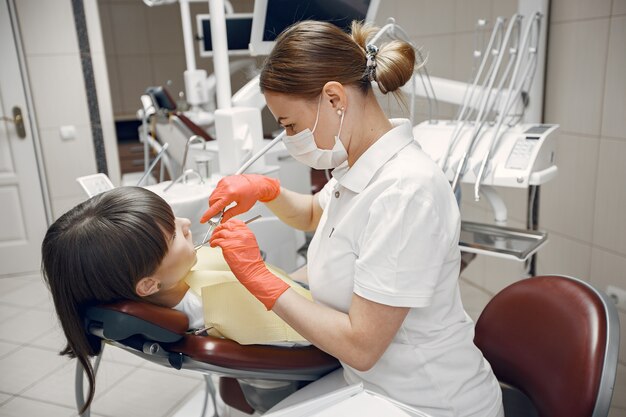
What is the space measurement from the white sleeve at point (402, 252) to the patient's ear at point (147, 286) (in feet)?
1.54

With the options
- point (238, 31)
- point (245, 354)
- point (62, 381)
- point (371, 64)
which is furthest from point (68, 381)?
point (371, 64)

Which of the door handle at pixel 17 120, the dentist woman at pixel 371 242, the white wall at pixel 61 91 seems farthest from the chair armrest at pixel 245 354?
the door handle at pixel 17 120

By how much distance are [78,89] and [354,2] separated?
230 cm

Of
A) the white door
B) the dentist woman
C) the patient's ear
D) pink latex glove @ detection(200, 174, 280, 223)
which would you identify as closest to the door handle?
the white door

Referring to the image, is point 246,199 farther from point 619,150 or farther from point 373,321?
point 619,150

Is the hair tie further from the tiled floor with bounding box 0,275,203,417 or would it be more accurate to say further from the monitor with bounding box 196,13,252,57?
the monitor with bounding box 196,13,252,57

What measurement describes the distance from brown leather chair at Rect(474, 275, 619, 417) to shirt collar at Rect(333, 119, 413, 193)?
0.48 meters

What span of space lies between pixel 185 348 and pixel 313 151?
0.47 metres

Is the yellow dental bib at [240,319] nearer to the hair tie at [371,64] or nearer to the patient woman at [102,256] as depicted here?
the patient woman at [102,256]

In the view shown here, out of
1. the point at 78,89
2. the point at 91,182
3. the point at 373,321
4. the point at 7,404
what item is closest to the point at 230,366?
the point at 373,321

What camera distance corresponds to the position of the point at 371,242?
87cm

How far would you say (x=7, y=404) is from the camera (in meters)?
2.08

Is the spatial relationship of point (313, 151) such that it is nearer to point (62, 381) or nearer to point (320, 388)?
point (320, 388)

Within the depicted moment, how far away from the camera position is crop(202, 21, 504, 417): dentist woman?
0.85m
